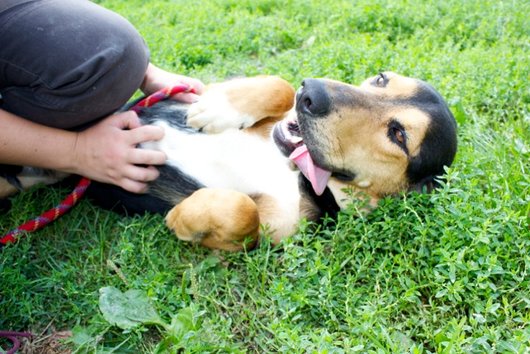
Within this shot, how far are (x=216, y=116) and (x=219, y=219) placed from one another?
25.2 inches

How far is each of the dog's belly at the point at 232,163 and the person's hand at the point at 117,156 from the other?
0.36 feet

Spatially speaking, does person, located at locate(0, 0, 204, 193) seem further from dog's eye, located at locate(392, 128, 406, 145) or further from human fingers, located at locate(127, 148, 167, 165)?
dog's eye, located at locate(392, 128, 406, 145)

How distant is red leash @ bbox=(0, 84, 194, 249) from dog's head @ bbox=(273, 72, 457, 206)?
0.70 m

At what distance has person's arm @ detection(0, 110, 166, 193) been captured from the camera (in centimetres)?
296

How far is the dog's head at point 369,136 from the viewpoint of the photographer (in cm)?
289

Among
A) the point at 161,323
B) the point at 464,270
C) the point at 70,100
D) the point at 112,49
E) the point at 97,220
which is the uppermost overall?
the point at 112,49

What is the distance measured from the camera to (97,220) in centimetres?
325

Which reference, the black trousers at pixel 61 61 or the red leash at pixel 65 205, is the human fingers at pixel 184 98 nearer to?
the red leash at pixel 65 205

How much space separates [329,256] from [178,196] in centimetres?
86

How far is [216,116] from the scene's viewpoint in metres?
3.16

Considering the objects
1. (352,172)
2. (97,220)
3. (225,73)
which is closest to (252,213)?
(352,172)

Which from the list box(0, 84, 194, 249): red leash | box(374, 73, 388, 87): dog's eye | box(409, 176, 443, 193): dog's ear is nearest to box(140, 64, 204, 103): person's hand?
box(0, 84, 194, 249): red leash

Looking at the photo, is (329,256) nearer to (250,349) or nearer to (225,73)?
(250,349)

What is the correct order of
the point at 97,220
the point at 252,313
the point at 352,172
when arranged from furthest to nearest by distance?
the point at 97,220 < the point at 352,172 < the point at 252,313
